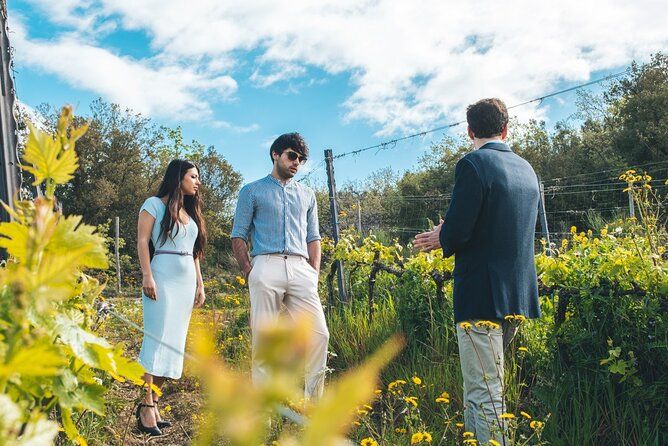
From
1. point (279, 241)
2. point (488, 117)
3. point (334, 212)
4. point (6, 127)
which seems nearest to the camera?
point (488, 117)

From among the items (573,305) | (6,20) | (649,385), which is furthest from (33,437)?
(6,20)

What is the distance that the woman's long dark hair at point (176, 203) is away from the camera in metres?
3.74

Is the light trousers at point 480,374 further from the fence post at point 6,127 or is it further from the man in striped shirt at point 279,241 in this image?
the fence post at point 6,127

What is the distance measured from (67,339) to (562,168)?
80.8ft

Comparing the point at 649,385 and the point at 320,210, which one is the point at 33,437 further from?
the point at 320,210

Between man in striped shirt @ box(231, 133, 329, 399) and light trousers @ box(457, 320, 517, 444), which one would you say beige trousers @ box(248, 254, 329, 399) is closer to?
man in striped shirt @ box(231, 133, 329, 399)

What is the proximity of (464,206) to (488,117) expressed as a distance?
1.61 ft

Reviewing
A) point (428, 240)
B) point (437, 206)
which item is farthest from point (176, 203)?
point (437, 206)

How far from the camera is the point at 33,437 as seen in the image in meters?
0.44

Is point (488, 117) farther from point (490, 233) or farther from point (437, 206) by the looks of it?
point (437, 206)

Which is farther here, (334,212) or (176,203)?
(334,212)

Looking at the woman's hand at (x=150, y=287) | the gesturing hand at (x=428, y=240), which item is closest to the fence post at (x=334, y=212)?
the woman's hand at (x=150, y=287)

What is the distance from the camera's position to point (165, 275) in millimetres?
3713

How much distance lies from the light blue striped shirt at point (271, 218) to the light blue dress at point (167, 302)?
372 millimetres
